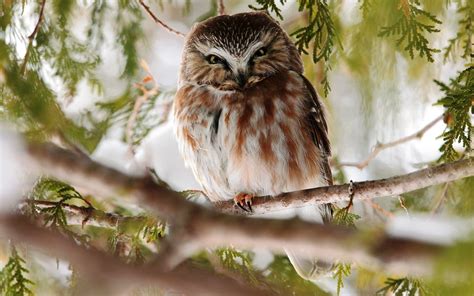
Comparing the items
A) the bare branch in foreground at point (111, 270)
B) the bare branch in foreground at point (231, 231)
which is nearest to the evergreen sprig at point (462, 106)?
the bare branch in foreground at point (231, 231)

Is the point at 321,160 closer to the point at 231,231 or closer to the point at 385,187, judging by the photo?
the point at 385,187

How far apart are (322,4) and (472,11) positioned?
0.56m

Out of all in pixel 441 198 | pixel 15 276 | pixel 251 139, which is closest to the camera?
pixel 15 276

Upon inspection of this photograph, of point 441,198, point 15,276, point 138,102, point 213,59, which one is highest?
point 213,59

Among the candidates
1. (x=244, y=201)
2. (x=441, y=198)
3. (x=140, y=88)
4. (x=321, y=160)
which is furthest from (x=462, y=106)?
(x=140, y=88)

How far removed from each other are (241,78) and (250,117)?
27 cm

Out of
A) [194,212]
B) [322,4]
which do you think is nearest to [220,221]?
[194,212]

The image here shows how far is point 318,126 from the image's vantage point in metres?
3.62

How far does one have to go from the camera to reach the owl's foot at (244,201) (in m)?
3.19

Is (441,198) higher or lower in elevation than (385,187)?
higher

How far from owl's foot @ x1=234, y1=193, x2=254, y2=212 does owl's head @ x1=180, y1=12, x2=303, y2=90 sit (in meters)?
0.57

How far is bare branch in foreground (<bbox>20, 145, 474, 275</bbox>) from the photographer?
1.05 m

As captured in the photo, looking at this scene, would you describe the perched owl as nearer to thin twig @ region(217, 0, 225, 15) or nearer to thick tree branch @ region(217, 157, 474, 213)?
thin twig @ region(217, 0, 225, 15)

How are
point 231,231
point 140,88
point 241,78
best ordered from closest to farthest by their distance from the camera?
1. point 231,231
2. point 241,78
3. point 140,88
